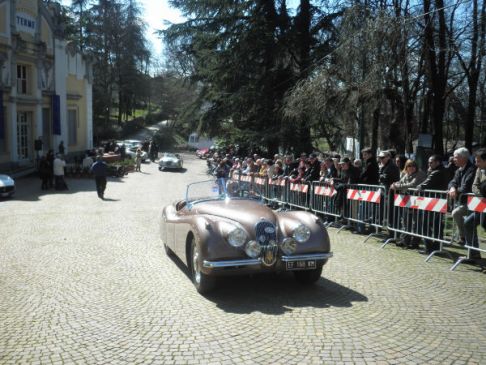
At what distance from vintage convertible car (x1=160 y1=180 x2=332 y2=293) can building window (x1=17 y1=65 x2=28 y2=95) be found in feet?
89.0

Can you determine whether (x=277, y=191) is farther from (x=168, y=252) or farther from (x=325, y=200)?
(x=168, y=252)

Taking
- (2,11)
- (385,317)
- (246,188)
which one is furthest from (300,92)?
(2,11)

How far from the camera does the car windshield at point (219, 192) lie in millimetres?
8336

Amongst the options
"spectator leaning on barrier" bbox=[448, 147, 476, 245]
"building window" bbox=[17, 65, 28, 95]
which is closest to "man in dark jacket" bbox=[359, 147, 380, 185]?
"spectator leaning on barrier" bbox=[448, 147, 476, 245]

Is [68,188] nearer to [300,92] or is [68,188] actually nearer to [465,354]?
[300,92]

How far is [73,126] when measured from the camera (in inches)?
1496

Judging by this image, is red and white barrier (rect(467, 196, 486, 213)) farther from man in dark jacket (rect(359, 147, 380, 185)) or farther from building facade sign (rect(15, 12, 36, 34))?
building facade sign (rect(15, 12, 36, 34))

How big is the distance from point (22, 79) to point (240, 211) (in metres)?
28.5

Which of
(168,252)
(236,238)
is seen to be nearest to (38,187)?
(168,252)

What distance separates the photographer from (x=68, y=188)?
2294cm

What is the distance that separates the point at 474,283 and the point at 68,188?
1951cm

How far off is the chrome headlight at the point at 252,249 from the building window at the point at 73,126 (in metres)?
33.8

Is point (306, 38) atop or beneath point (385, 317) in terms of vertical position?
atop

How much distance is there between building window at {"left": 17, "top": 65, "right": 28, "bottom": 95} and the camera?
3066 centimetres
